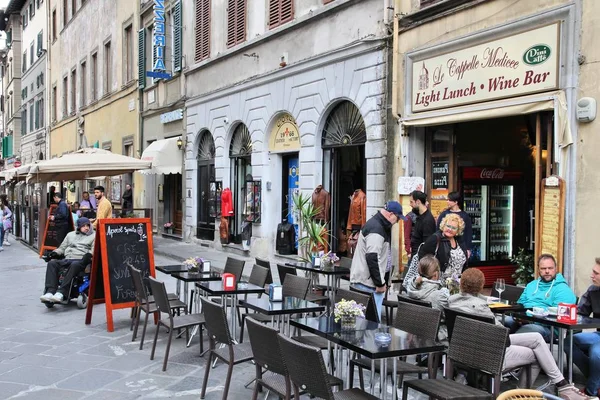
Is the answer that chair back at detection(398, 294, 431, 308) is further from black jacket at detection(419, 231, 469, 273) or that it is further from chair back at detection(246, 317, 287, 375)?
chair back at detection(246, 317, 287, 375)

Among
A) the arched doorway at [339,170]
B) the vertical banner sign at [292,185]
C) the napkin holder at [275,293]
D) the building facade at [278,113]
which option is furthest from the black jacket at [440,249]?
the vertical banner sign at [292,185]

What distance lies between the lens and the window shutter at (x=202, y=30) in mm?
17594

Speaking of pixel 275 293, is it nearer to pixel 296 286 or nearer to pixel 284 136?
pixel 296 286

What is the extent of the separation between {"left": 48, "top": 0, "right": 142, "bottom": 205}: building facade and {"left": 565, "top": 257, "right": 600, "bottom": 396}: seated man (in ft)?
61.9

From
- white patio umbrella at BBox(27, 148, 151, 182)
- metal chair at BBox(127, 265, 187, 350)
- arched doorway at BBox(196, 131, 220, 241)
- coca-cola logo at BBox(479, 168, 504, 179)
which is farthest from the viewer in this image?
arched doorway at BBox(196, 131, 220, 241)

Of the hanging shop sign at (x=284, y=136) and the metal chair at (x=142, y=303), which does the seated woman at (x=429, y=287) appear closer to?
the metal chair at (x=142, y=303)

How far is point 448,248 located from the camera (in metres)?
6.89

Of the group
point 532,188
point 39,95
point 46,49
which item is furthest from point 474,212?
point 39,95

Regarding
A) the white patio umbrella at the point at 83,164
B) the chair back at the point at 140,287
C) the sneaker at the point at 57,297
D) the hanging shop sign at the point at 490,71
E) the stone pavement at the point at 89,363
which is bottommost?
the stone pavement at the point at 89,363

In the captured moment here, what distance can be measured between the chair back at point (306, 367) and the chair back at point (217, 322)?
106 cm

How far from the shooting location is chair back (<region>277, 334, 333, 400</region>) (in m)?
3.78

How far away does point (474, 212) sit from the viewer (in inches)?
421

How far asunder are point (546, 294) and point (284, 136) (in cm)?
899

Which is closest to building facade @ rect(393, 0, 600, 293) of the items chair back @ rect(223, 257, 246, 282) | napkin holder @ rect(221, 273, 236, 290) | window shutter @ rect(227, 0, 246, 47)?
chair back @ rect(223, 257, 246, 282)
